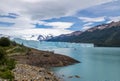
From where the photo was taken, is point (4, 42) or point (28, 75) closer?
point (28, 75)

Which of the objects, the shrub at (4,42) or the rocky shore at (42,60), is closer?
the rocky shore at (42,60)

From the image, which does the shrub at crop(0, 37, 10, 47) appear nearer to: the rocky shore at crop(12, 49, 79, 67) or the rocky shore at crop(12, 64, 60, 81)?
the rocky shore at crop(12, 49, 79, 67)

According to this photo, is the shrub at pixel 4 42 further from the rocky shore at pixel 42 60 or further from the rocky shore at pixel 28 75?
the rocky shore at pixel 28 75

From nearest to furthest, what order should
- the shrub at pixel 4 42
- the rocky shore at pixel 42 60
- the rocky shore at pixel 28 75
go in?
the rocky shore at pixel 28 75 < the rocky shore at pixel 42 60 < the shrub at pixel 4 42

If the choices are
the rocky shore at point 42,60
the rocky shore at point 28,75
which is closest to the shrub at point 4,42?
the rocky shore at point 42,60

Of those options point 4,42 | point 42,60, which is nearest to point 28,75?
point 42,60

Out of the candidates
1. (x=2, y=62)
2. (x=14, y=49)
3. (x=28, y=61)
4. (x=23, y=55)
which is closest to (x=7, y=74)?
(x=2, y=62)

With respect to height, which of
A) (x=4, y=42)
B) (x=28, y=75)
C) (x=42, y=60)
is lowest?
(x=42, y=60)

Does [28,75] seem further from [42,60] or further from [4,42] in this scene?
[4,42]

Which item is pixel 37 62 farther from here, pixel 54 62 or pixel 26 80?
pixel 26 80

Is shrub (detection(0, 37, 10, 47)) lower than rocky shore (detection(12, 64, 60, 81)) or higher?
higher

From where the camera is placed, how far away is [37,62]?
83.4 m

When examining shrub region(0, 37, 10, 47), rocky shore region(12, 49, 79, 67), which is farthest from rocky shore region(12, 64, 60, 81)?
shrub region(0, 37, 10, 47)

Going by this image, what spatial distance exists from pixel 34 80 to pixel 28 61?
137ft
